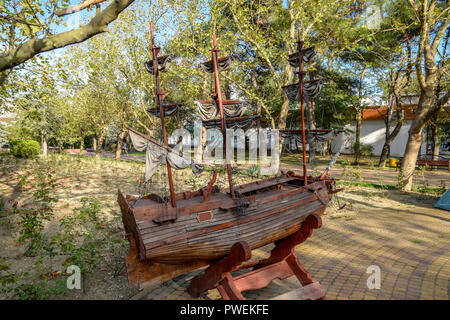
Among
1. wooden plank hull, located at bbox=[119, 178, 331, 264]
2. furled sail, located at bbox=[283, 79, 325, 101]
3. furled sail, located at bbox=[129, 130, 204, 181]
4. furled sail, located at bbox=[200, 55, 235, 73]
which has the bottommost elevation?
wooden plank hull, located at bbox=[119, 178, 331, 264]

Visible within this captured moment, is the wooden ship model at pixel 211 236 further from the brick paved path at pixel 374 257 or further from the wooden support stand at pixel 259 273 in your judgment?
the brick paved path at pixel 374 257

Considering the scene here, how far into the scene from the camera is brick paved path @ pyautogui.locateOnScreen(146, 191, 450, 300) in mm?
4441

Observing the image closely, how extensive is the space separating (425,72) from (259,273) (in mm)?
11193

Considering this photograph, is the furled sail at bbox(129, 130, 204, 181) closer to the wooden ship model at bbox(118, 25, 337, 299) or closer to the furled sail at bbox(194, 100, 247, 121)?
the wooden ship model at bbox(118, 25, 337, 299)

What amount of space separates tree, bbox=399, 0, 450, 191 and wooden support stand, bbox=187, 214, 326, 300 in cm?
831

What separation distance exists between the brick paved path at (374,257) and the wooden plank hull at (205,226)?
2.90 ft

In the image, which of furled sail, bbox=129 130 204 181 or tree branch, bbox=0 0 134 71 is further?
furled sail, bbox=129 130 204 181

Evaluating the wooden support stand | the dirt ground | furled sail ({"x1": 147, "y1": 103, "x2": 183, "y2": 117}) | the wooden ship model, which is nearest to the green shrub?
the dirt ground

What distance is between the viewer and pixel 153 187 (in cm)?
1223

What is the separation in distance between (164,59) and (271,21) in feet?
47.8

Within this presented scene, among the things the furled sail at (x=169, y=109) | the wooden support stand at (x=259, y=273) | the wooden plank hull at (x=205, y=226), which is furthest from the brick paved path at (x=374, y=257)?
the furled sail at (x=169, y=109)

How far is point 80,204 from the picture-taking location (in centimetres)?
930
